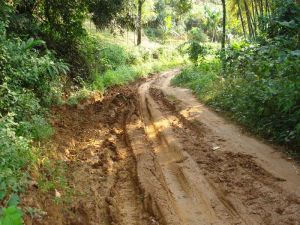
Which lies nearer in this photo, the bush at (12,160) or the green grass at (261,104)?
the bush at (12,160)

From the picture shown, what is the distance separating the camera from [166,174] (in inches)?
246

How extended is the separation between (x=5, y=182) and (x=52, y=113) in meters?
4.72

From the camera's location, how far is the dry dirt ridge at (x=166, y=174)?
4.91 meters

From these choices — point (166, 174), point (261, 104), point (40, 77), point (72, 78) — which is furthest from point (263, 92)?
point (72, 78)

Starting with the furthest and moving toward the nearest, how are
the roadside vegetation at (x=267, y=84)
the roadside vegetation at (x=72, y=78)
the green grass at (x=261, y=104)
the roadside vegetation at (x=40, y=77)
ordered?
the roadside vegetation at (x=267, y=84), the green grass at (x=261, y=104), the roadside vegetation at (x=72, y=78), the roadside vegetation at (x=40, y=77)

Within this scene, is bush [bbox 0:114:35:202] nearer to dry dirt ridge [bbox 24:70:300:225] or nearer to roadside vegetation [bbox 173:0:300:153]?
dry dirt ridge [bbox 24:70:300:225]

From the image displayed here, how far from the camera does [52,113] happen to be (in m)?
9.06

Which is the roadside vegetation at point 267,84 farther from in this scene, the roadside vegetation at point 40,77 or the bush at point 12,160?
the bush at point 12,160

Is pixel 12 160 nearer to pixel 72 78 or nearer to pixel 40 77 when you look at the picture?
pixel 40 77

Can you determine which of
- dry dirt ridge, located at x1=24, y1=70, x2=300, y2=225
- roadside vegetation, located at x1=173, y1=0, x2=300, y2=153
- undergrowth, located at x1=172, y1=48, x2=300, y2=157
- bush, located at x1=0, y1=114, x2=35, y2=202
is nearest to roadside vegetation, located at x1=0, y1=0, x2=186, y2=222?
bush, located at x1=0, y1=114, x2=35, y2=202

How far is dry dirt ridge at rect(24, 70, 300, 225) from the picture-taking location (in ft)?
16.1

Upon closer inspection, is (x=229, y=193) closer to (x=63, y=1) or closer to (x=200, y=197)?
(x=200, y=197)

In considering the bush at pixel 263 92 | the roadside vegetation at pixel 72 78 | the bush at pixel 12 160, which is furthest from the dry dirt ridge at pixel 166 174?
the bush at pixel 263 92

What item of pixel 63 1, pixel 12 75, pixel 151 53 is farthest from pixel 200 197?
pixel 151 53
